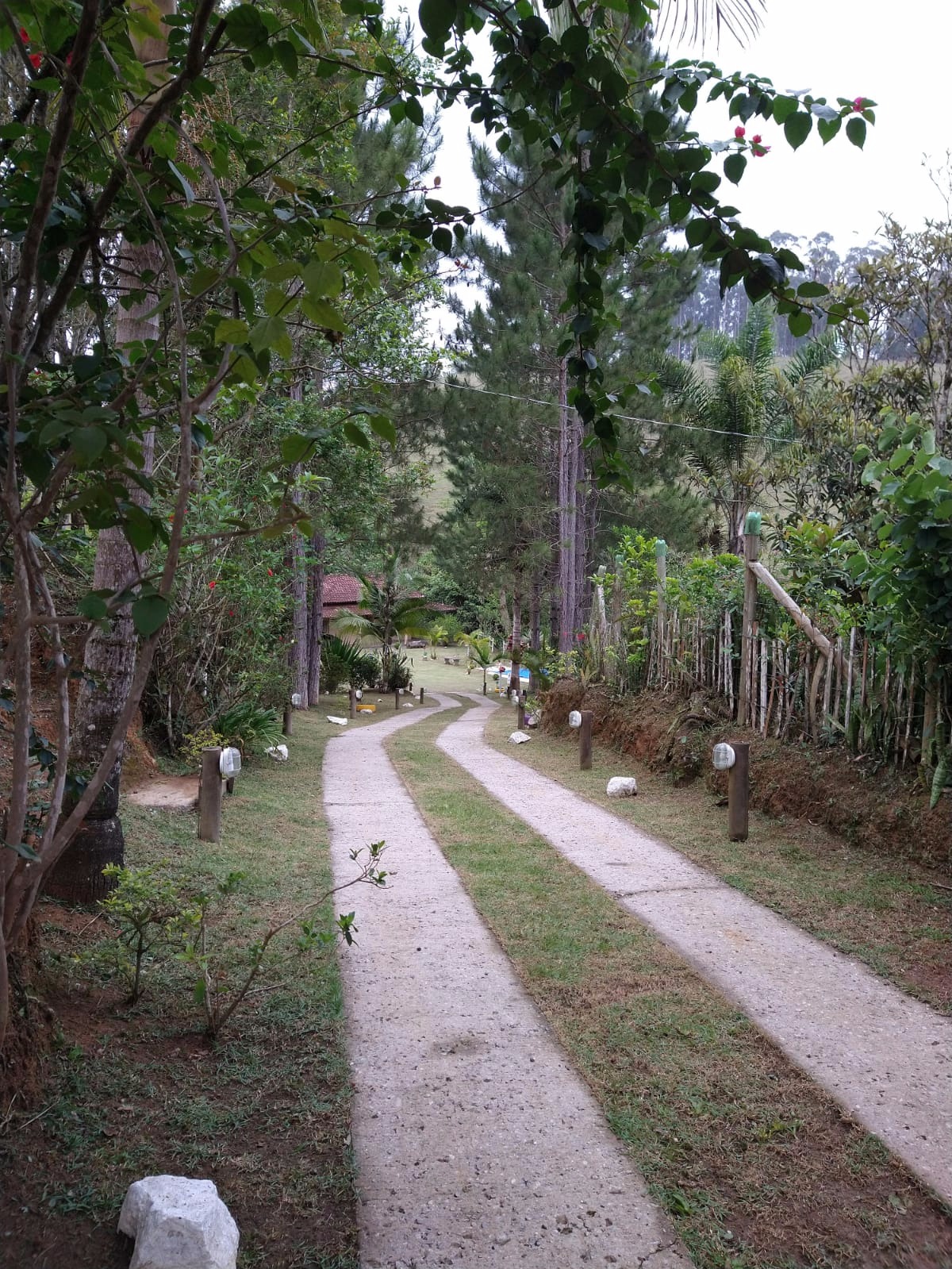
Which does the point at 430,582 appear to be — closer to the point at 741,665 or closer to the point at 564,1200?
the point at 741,665

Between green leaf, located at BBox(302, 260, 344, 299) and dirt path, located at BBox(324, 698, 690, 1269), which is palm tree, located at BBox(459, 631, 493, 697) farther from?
green leaf, located at BBox(302, 260, 344, 299)

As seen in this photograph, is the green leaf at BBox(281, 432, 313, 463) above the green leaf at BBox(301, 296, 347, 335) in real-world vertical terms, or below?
below

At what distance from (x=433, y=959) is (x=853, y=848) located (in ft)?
10.3

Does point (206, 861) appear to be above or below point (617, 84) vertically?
below

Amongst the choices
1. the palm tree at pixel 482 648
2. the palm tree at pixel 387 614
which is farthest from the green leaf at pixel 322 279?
the palm tree at pixel 482 648

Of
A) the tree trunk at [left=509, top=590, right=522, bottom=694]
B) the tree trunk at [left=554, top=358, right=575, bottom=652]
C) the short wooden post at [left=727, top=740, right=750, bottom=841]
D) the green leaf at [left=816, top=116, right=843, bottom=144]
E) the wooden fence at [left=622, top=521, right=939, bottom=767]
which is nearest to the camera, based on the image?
the green leaf at [left=816, top=116, right=843, bottom=144]

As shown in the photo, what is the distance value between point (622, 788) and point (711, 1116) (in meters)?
5.56

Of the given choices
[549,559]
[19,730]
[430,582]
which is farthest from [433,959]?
[430,582]

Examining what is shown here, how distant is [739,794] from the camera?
20.4 feet

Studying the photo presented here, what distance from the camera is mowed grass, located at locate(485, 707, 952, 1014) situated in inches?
161

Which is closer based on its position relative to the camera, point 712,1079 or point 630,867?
point 712,1079

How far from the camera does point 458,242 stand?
2344mm

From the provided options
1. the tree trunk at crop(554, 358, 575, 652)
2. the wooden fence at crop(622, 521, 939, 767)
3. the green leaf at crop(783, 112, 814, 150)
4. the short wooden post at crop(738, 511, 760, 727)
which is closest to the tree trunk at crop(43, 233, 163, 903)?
the green leaf at crop(783, 112, 814, 150)

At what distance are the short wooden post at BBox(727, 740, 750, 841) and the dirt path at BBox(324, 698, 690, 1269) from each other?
2546 mm
